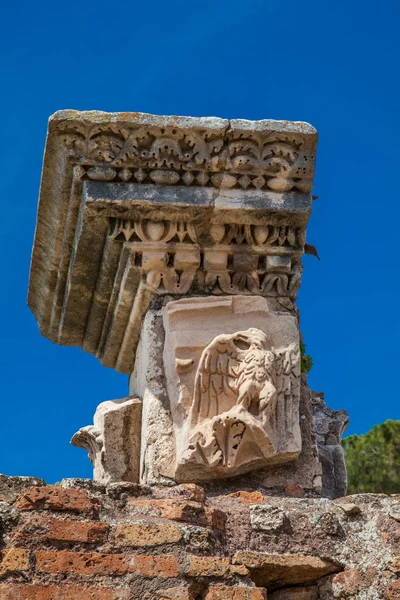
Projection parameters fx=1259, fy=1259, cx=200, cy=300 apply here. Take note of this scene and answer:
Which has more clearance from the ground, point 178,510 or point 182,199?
point 182,199

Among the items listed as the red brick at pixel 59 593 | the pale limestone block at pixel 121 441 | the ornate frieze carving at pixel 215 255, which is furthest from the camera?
the pale limestone block at pixel 121 441

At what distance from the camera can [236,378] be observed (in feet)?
21.7

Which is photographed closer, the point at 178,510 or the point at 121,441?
the point at 178,510

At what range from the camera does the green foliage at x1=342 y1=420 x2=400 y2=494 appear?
67.9 feet

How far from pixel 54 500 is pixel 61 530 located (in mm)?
131

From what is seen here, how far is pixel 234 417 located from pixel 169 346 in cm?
67

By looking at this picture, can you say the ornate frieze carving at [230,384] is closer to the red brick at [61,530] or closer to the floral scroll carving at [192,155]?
the floral scroll carving at [192,155]

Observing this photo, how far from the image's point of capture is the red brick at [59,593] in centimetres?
461

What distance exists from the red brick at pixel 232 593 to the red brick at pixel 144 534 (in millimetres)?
246

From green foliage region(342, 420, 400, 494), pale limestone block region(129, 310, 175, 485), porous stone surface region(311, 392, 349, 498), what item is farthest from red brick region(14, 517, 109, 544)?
green foliage region(342, 420, 400, 494)

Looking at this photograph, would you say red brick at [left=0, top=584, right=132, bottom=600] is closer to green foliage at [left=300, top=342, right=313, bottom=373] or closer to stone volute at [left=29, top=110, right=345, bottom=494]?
stone volute at [left=29, top=110, right=345, bottom=494]

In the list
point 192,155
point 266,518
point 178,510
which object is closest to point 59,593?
point 178,510

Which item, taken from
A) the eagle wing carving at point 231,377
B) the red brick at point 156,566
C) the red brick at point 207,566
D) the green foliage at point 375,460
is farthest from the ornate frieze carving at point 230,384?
the green foliage at point 375,460

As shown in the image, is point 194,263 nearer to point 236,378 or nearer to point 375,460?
point 236,378
